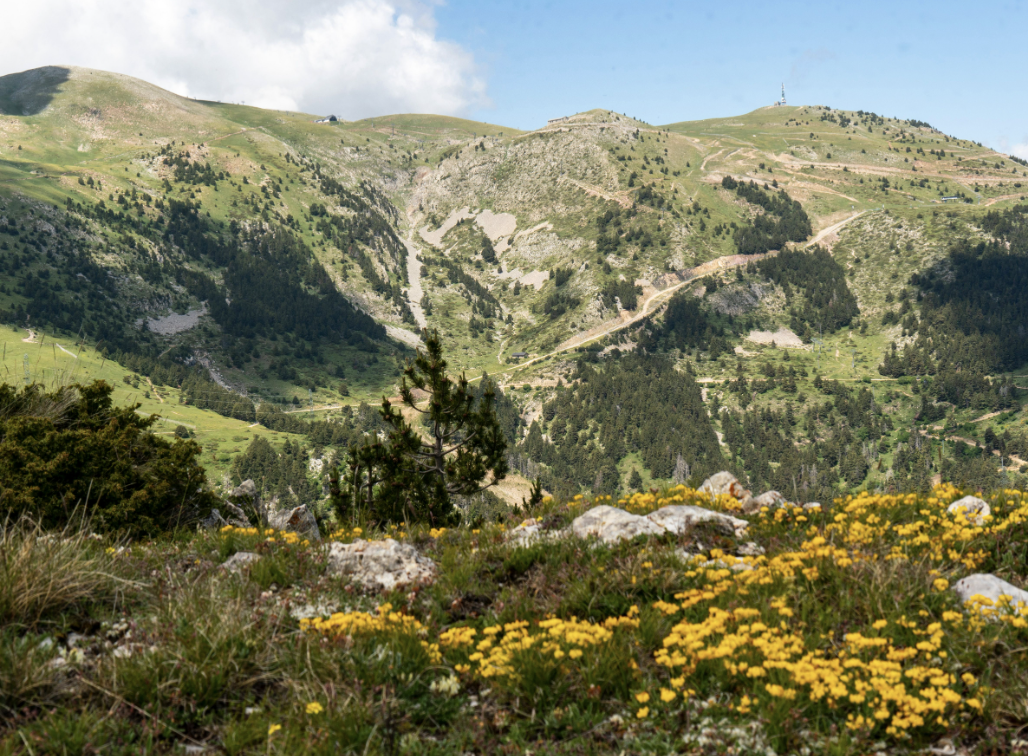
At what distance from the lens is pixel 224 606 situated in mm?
7215

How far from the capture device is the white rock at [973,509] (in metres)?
9.34

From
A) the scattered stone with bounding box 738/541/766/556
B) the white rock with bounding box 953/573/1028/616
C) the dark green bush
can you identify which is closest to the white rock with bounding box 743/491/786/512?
the scattered stone with bounding box 738/541/766/556

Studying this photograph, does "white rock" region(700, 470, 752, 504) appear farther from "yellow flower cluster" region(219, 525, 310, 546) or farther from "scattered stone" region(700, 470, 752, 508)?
"yellow flower cluster" region(219, 525, 310, 546)

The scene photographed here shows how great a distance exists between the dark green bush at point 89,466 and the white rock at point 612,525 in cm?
1216

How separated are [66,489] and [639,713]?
20.1m

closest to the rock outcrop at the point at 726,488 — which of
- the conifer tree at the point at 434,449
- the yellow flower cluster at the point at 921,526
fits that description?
the yellow flower cluster at the point at 921,526

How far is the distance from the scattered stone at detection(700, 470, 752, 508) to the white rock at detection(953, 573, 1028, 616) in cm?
481

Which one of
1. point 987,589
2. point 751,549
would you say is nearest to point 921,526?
point 987,589

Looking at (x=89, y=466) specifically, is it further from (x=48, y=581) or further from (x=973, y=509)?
(x=973, y=509)

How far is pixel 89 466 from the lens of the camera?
19047 mm

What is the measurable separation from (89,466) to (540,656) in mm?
19174

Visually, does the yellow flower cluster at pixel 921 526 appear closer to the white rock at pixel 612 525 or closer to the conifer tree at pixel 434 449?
the white rock at pixel 612 525

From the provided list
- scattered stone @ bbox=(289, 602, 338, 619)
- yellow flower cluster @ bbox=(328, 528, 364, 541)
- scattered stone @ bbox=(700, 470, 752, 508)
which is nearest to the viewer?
scattered stone @ bbox=(289, 602, 338, 619)

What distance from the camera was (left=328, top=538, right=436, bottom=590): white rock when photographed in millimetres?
9219
